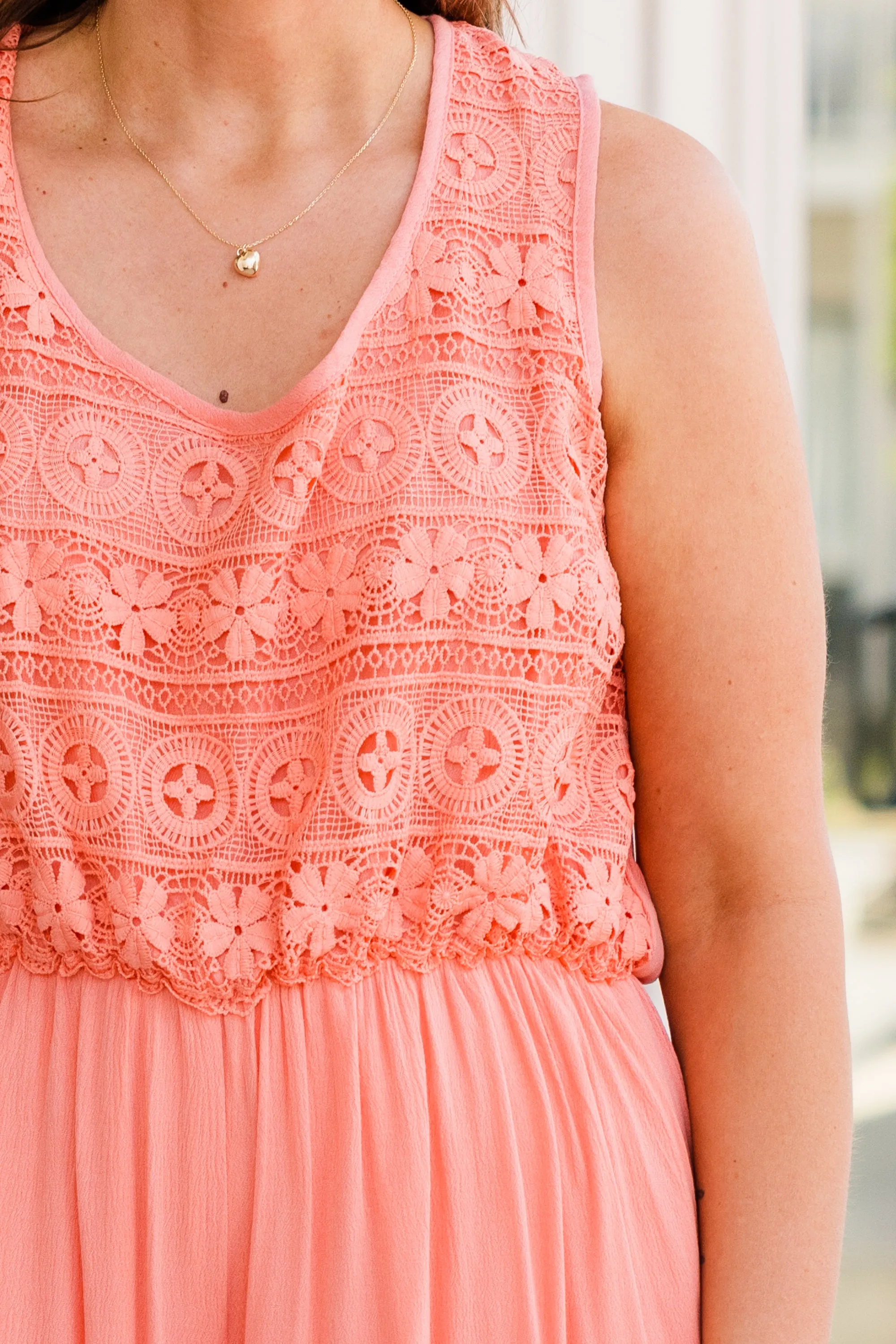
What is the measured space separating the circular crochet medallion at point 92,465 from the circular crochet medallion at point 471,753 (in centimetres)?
26

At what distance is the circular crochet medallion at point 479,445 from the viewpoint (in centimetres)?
91

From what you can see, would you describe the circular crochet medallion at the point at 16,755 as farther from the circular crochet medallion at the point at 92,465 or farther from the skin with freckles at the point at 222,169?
the skin with freckles at the point at 222,169

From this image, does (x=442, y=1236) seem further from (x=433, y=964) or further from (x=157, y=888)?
(x=157, y=888)

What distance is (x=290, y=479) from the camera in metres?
0.90

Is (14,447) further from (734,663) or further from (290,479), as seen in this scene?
(734,663)

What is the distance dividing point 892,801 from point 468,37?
2251mm

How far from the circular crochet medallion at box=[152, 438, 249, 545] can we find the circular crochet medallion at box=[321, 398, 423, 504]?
6cm

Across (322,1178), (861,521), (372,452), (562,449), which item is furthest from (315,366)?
(861,521)

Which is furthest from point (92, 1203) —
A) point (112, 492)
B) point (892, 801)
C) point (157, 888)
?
point (892, 801)

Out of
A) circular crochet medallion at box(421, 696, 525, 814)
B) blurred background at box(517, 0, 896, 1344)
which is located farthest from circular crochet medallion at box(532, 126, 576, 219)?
blurred background at box(517, 0, 896, 1344)

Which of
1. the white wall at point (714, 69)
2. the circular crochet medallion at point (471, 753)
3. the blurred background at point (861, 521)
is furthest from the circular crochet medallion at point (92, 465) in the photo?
the blurred background at point (861, 521)

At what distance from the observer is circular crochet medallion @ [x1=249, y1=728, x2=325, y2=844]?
904 millimetres

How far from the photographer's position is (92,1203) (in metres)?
0.88

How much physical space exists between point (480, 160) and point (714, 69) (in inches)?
28.4
